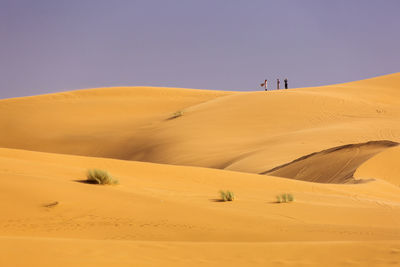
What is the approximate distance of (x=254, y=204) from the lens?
11.3 meters

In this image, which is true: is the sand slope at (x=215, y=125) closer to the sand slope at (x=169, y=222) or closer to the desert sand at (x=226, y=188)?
the desert sand at (x=226, y=188)

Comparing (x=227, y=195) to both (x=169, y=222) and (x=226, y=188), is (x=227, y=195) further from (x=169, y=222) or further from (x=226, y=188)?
(x=226, y=188)

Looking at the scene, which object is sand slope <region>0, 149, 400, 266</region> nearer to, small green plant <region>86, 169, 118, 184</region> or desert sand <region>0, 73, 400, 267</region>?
desert sand <region>0, 73, 400, 267</region>

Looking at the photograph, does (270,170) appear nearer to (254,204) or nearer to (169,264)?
(254,204)

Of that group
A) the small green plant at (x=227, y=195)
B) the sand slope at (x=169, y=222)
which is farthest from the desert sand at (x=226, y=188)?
the small green plant at (x=227, y=195)

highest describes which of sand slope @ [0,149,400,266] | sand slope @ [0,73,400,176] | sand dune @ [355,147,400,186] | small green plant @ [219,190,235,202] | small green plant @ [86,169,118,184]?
sand slope @ [0,73,400,176]

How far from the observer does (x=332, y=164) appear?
21.7m

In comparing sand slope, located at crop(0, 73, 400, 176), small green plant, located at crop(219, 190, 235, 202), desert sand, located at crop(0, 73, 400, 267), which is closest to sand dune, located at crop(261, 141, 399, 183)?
desert sand, located at crop(0, 73, 400, 267)

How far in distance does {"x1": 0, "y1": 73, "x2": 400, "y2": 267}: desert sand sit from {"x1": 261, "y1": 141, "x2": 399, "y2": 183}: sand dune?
65mm

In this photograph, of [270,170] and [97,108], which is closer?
[270,170]

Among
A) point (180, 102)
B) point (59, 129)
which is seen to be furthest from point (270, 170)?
point (180, 102)

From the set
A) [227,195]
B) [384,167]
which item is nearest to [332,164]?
[384,167]

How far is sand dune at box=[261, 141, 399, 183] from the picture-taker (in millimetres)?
21000

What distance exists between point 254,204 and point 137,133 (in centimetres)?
3095
